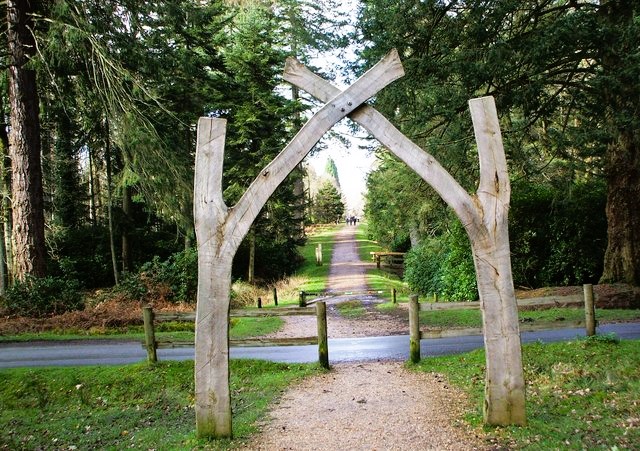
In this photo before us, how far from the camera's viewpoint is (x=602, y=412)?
6.21 meters

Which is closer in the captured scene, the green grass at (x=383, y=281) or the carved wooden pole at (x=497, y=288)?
the carved wooden pole at (x=497, y=288)

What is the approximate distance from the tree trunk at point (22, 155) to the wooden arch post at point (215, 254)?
13.3 metres

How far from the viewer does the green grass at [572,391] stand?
550 centimetres

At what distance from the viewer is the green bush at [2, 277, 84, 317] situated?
16.0 metres

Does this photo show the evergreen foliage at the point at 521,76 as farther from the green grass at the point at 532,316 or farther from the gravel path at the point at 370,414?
the gravel path at the point at 370,414

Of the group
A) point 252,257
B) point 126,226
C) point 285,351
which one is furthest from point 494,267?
point 252,257

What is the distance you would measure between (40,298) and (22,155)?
14.8 ft

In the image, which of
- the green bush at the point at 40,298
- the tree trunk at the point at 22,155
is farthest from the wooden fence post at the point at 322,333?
the tree trunk at the point at 22,155

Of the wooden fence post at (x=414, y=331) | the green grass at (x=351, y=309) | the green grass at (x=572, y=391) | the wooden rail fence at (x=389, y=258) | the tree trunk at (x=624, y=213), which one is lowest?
the green grass at (x=351, y=309)

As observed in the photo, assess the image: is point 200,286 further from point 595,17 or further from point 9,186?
point 9,186

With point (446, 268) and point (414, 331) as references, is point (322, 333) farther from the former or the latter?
point (446, 268)

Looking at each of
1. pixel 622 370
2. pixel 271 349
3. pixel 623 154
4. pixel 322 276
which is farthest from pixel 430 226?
pixel 622 370

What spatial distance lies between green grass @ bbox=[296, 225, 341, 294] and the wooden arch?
798 inches

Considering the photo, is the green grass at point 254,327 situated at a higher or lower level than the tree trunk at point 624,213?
lower
